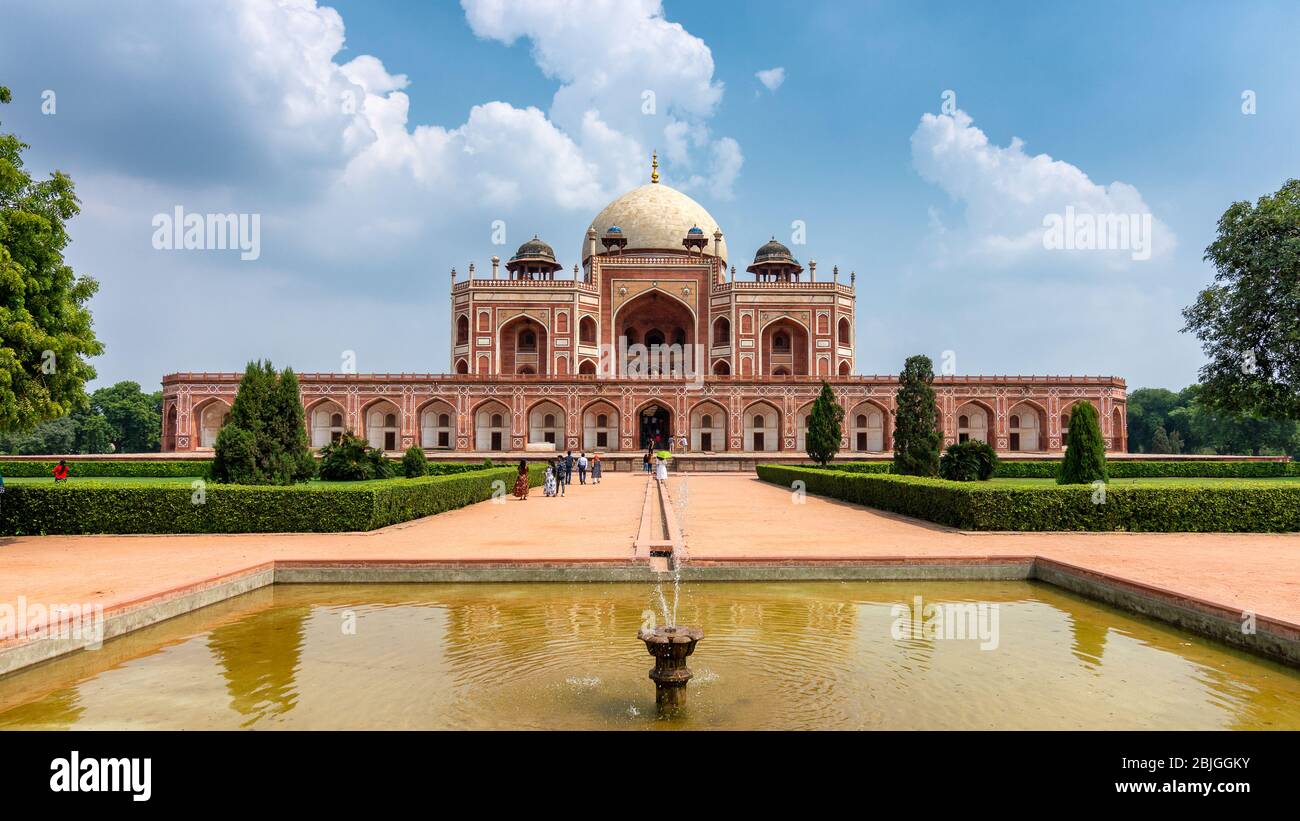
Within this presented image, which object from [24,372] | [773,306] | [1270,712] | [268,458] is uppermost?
[773,306]

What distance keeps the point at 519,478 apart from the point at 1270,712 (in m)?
14.5

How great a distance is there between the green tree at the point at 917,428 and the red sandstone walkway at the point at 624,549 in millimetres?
4738

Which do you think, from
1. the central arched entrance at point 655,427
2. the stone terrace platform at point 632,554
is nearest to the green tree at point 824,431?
the stone terrace platform at point 632,554

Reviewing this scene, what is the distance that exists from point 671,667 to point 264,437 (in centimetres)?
1041

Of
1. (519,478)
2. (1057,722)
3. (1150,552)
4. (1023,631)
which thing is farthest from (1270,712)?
(519,478)

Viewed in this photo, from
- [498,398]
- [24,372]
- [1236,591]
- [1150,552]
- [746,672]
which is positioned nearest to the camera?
[746,672]

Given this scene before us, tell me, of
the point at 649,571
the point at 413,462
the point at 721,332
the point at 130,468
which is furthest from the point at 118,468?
the point at 721,332

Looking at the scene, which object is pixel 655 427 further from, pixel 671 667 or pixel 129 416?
pixel 129 416

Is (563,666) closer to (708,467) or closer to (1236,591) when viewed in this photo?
(1236,591)

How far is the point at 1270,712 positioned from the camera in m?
4.35

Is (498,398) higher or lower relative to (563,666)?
higher

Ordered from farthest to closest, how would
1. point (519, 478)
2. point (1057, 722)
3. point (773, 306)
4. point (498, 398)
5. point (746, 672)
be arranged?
point (773, 306) → point (498, 398) → point (519, 478) → point (746, 672) → point (1057, 722)

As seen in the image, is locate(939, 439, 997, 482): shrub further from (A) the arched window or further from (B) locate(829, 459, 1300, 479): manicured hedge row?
(A) the arched window

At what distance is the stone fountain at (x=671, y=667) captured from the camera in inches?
168
